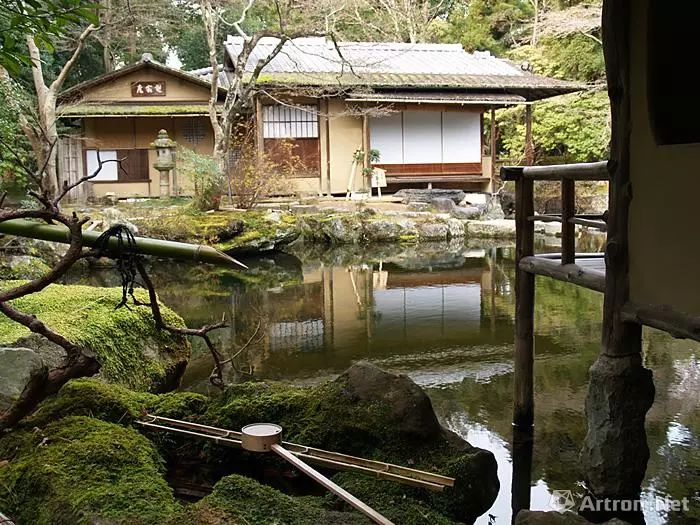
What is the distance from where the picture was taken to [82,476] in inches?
132

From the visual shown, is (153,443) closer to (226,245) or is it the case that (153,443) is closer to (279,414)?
(279,414)

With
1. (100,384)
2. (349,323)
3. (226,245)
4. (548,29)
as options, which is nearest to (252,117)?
(226,245)

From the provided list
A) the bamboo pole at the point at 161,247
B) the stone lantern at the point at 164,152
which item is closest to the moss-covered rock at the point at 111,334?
the bamboo pole at the point at 161,247

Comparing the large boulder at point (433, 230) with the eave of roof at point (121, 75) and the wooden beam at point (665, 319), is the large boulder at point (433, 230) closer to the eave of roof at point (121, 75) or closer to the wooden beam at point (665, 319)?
the eave of roof at point (121, 75)

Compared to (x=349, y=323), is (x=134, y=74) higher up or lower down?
higher up

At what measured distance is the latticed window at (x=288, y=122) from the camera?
68.5 feet

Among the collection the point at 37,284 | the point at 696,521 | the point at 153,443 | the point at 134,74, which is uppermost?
the point at 134,74

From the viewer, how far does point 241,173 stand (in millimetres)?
18391

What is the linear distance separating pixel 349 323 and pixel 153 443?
628cm

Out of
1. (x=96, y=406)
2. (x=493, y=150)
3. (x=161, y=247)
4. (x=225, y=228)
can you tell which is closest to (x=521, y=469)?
(x=96, y=406)

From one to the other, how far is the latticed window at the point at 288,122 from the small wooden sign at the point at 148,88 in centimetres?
308

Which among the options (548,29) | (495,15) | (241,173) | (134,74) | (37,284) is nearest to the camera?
(37,284)

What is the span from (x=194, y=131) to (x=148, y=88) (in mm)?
1911

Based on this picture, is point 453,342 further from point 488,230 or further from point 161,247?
point 488,230
